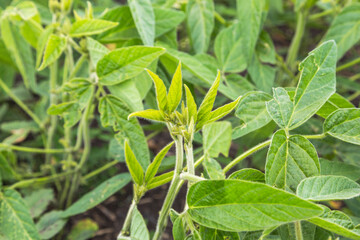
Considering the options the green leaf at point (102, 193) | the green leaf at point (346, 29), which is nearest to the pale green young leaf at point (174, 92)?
the green leaf at point (102, 193)

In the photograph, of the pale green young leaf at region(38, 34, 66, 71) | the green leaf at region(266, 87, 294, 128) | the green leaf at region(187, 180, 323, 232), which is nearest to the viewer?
the green leaf at region(187, 180, 323, 232)

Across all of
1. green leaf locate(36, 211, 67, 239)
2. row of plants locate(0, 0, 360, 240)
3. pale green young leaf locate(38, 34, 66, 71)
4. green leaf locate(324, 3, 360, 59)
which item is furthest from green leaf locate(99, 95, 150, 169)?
green leaf locate(324, 3, 360, 59)

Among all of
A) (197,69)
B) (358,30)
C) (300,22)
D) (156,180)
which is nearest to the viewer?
(156,180)

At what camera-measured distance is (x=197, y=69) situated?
0.58 meters

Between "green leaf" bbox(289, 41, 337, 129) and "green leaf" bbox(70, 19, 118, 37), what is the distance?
304mm

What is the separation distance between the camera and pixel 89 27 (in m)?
0.58

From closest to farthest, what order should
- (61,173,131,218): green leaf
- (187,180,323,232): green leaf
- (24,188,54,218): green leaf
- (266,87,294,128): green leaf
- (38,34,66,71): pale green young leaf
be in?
(187,180,323,232): green leaf < (266,87,294,128): green leaf < (38,34,66,71): pale green young leaf < (61,173,131,218): green leaf < (24,188,54,218): green leaf

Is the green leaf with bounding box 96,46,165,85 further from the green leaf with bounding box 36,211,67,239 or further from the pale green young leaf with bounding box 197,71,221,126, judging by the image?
the green leaf with bounding box 36,211,67,239

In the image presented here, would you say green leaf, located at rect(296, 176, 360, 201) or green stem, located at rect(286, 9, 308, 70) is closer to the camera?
green leaf, located at rect(296, 176, 360, 201)

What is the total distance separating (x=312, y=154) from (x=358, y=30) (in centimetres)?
41

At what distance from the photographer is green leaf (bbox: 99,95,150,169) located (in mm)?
559

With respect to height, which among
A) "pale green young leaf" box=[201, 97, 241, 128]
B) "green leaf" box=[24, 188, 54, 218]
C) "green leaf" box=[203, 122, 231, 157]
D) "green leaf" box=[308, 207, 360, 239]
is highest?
"pale green young leaf" box=[201, 97, 241, 128]

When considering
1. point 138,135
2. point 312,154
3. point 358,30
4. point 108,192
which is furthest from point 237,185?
point 358,30

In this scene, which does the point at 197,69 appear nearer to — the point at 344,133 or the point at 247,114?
the point at 247,114
